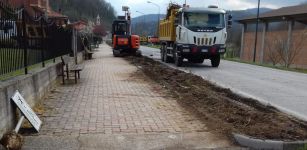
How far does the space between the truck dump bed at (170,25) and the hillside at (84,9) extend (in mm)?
49203

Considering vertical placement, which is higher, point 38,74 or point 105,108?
point 38,74

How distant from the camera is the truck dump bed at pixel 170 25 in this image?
2403 centimetres

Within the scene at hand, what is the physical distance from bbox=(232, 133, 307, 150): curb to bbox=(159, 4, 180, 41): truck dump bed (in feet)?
58.7

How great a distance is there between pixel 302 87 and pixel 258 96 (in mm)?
3590

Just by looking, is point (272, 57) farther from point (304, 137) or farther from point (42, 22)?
point (304, 137)

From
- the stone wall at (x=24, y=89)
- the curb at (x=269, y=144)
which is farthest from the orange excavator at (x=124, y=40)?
the curb at (x=269, y=144)

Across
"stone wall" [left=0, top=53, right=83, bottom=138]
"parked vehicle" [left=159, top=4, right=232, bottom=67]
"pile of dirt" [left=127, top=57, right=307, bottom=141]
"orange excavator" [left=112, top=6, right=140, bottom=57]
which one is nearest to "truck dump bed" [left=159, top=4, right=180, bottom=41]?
"parked vehicle" [left=159, top=4, right=232, bottom=67]

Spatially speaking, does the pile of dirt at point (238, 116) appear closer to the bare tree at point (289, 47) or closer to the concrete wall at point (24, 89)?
the concrete wall at point (24, 89)

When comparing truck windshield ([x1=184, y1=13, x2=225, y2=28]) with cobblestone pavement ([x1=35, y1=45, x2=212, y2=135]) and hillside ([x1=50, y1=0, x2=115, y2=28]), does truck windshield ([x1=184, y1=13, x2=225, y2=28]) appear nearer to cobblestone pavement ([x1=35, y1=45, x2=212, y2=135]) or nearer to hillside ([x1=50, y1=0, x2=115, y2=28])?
cobblestone pavement ([x1=35, y1=45, x2=212, y2=135])

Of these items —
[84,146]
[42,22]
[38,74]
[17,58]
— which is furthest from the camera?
[42,22]

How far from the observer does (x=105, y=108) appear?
8836mm

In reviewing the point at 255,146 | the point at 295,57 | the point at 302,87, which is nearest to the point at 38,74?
the point at 255,146

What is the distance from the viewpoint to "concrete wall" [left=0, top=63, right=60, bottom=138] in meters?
6.06

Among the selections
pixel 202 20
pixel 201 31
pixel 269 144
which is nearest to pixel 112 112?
pixel 269 144
